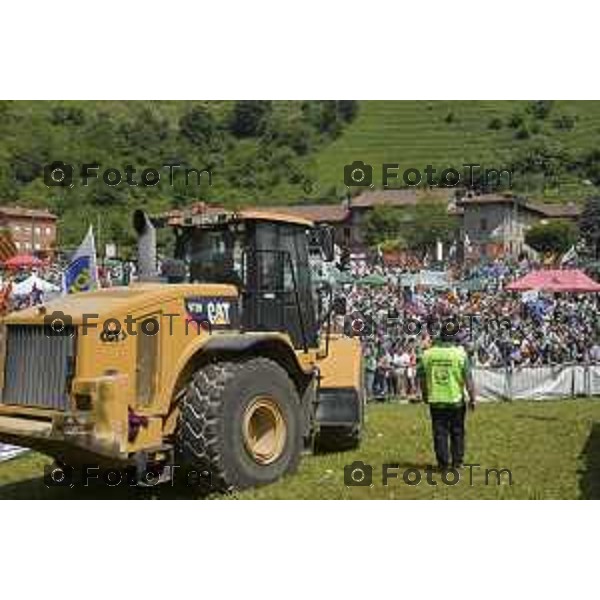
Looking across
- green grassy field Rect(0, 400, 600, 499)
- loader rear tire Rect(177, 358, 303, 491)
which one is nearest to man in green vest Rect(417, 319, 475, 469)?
green grassy field Rect(0, 400, 600, 499)

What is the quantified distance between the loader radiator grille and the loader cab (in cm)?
177

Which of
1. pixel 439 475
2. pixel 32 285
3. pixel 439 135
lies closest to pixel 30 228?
pixel 32 285

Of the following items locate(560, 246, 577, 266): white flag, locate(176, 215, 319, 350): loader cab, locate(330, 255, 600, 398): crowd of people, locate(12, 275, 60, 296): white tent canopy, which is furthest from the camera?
locate(560, 246, 577, 266): white flag

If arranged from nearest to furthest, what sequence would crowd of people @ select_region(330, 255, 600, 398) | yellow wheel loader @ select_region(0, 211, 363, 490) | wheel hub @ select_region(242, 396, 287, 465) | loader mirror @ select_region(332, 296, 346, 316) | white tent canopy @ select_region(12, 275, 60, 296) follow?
yellow wheel loader @ select_region(0, 211, 363, 490) → wheel hub @ select_region(242, 396, 287, 465) → loader mirror @ select_region(332, 296, 346, 316) → white tent canopy @ select_region(12, 275, 60, 296) → crowd of people @ select_region(330, 255, 600, 398)

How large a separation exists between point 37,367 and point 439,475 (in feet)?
12.5

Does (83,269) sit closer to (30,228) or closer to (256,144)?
(30,228)

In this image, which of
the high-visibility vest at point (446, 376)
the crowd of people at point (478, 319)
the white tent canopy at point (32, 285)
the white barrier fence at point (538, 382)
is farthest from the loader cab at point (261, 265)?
the white barrier fence at point (538, 382)

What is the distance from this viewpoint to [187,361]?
25.1ft

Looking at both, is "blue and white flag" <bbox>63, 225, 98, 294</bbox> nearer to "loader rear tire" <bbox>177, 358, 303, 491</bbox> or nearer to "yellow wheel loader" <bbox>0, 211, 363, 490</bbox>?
"yellow wheel loader" <bbox>0, 211, 363, 490</bbox>

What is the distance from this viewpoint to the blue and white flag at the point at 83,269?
12.6m

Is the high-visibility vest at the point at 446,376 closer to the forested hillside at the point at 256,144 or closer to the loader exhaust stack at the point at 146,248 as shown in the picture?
the loader exhaust stack at the point at 146,248

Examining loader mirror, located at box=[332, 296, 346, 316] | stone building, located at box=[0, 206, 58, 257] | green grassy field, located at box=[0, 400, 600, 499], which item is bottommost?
green grassy field, located at box=[0, 400, 600, 499]

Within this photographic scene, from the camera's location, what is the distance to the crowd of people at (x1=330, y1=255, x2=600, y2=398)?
1770 cm

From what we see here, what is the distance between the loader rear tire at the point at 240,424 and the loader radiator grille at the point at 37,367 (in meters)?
1.00
